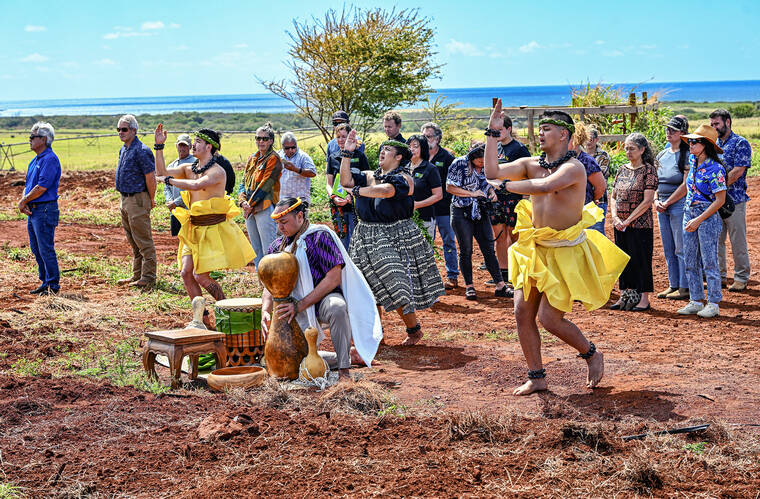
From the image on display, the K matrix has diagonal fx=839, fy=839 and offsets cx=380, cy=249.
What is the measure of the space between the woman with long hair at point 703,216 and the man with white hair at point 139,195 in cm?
605

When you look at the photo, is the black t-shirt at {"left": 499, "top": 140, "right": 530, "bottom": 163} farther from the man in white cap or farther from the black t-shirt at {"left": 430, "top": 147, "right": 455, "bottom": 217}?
the man in white cap

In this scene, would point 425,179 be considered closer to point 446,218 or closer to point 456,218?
point 456,218

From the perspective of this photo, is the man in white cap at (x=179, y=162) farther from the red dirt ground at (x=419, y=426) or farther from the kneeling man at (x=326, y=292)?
the kneeling man at (x=326, y=292)

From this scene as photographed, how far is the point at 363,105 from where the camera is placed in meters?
22.5

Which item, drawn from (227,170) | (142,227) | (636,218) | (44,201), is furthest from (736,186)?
(44,201)

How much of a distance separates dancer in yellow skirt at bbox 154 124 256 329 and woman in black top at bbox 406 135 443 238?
2058 millimetres

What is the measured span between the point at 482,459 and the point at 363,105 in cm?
1863

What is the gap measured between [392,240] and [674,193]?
315 centimetres

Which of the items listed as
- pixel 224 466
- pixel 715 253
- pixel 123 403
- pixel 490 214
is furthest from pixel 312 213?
pixel 224 466

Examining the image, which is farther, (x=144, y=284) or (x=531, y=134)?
(x=531, y=134)

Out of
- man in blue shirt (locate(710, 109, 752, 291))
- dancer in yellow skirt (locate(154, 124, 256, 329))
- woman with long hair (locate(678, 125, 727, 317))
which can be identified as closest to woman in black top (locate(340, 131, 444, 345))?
dancer in yellow skirt (locate(154, 124, 256, 329))

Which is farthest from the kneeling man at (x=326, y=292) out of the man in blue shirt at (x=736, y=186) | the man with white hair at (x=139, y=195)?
the man in blue shirt at (x=736, y=186)

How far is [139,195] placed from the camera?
10281 millimetres

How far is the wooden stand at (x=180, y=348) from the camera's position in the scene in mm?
6094
